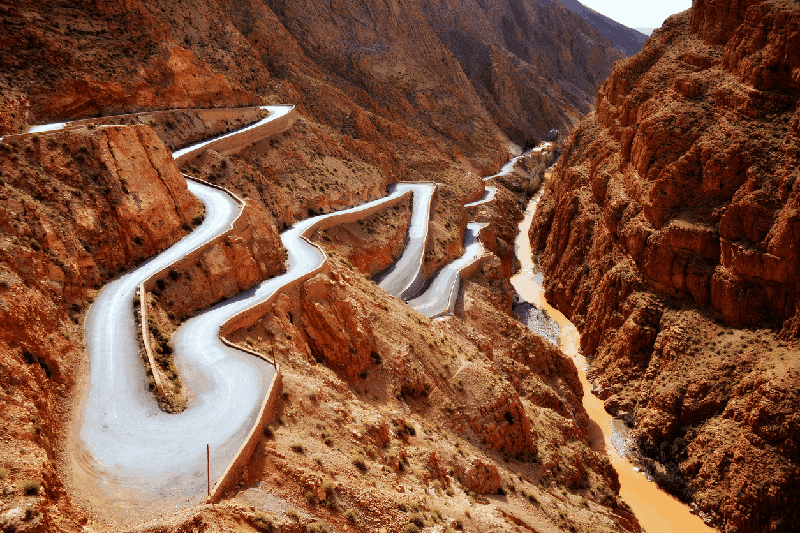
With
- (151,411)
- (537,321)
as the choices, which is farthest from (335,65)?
(151,411)

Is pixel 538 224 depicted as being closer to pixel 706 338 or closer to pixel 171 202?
pixel 706 338

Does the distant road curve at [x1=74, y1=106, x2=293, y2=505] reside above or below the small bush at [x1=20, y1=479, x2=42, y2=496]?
below

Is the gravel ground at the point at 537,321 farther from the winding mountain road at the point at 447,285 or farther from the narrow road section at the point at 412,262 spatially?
the narrow road section at the point at 412,262

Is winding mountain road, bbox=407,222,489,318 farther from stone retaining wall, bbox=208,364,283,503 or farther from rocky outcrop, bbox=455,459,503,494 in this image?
stone retaining wall, bbox=208,364,283,503

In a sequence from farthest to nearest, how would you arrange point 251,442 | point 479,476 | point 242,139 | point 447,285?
1. point 242,139
2. point 447,285
3. point 479,476
4. point 251,442

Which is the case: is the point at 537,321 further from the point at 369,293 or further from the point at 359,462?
→ the point at 359,462

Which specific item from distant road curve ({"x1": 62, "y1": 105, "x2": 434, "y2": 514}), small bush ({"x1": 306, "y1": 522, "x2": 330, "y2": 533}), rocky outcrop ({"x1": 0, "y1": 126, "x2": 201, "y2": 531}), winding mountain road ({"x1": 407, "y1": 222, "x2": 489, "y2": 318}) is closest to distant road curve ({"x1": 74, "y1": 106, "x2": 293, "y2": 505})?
distant road curve ({"x1": 62, "y1": 105, "x2": 434, "y2": 514})
